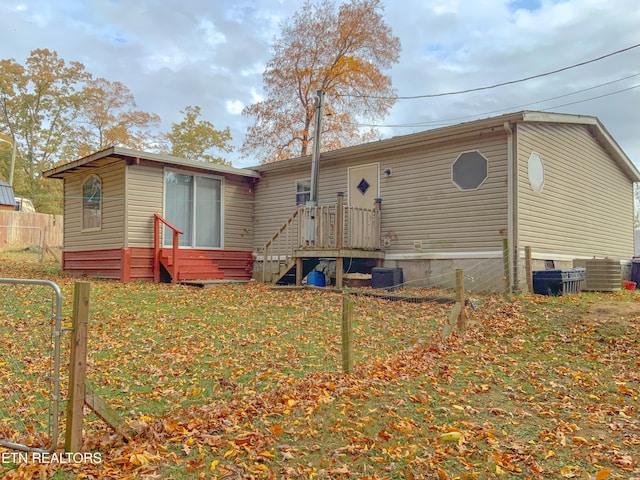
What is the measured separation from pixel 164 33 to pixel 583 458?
63.6 ft

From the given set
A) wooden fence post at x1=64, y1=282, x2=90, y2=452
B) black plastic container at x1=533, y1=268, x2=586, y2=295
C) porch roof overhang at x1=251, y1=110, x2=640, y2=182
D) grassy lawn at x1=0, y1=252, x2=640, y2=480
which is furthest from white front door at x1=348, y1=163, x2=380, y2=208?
wooden fence post at x1=64, y1=282, x2=90, y2=452

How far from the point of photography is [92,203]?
13.6 m

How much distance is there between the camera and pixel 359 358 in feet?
18.0

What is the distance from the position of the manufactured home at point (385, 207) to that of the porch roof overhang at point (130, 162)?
4 cm

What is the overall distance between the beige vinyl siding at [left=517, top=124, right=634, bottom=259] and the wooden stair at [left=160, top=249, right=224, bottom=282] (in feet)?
25.8

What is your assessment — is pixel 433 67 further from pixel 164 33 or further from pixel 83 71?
pixel 83 71

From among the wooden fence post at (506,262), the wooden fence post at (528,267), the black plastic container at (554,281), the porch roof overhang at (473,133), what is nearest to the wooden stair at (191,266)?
the porch roof overhang at (473,133)

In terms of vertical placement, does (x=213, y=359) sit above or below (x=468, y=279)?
below

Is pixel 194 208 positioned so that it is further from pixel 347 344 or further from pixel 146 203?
pixel 347 344

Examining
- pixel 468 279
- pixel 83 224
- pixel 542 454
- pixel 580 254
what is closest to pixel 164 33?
pixel 83 224

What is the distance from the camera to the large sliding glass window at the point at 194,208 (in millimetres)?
12961

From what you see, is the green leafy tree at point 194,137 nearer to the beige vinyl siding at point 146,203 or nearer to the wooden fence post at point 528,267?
the beige vinyl siding at point 146,203

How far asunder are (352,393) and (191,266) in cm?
920

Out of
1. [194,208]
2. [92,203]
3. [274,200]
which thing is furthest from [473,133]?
[92,203]
